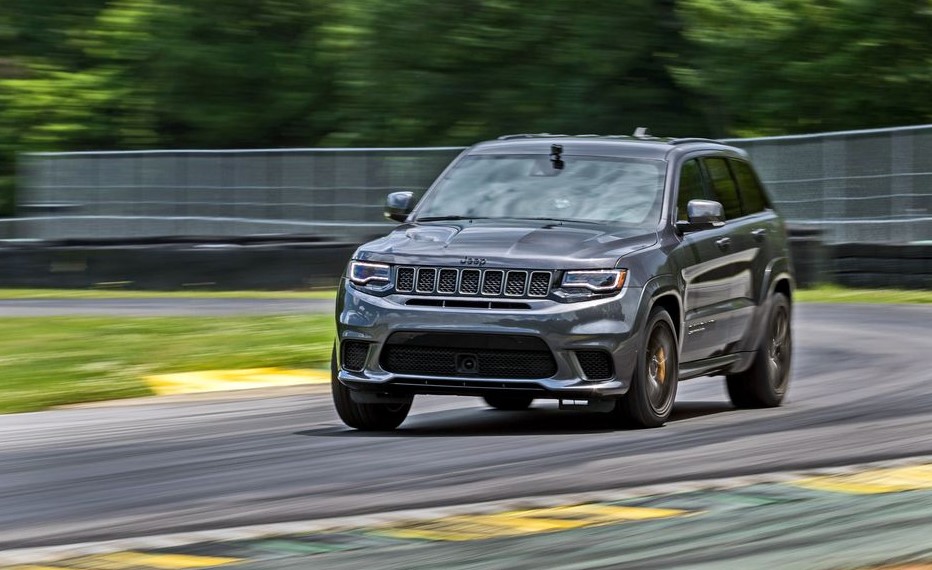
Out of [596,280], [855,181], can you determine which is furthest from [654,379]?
[855,181]

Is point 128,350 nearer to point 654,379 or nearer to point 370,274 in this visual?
point 370,274

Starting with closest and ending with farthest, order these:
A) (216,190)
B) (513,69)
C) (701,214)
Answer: (701,214) < (216,190) < (513,69)

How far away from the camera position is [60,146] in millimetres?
47844

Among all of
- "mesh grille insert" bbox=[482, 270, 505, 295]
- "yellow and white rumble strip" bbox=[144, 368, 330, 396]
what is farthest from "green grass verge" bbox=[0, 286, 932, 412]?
"mesh grille insert" bbox=[482, 270, 505, 295]

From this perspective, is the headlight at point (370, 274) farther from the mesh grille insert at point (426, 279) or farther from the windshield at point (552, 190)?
the windshield at point (552, 190)

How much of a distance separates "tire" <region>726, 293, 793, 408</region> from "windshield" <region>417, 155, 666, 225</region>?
5.53 feet

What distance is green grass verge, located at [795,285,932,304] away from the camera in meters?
22.9

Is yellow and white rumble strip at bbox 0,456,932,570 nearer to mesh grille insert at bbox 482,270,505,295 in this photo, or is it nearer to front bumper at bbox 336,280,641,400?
front bumper at bbox 336,280,641,400

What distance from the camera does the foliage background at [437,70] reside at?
110 ft

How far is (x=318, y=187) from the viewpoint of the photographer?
3203 centimetres

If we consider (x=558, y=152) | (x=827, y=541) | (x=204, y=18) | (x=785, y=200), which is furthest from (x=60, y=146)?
(x=827, y=541)

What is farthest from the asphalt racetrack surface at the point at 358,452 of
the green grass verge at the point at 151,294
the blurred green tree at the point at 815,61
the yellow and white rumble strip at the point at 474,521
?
the blurred green tree at the point at 815,61

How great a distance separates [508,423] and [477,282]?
1545 mm

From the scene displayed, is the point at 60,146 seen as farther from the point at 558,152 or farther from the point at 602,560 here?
the point at 602,560
